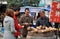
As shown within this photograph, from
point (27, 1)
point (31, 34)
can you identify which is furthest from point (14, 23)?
point (27, 1)

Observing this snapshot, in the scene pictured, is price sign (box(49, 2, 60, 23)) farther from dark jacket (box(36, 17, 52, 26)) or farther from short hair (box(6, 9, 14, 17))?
dark jacket (box(36, 17, 52, 26))

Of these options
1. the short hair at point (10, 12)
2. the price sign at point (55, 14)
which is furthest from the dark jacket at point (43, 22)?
the short hair at point (10, 12)

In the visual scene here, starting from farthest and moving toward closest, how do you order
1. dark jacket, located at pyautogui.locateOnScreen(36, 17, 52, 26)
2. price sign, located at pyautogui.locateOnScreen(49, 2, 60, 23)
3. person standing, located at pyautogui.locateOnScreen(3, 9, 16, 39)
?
dark jacket, located at pyautogui.locateOnScreen(36, 17, 52, 26), person standing, located at pyautogui.locateOnScreen(3, 9, 16, 39), price sign, located at pyautogui.locateOnScreen(49, 2, 60, 23)

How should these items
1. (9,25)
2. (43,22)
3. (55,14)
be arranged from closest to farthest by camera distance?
(55,14) → (9,25) → (43,22)

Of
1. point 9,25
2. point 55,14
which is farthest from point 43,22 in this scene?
point 9,25

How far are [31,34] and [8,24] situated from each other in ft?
2.29

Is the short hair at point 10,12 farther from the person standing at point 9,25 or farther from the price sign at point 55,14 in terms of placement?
the price sign at point 55,14

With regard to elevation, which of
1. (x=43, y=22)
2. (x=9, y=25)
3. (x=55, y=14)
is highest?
(x=55, y=14)

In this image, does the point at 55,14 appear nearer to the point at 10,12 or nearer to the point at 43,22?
the point at 10,12

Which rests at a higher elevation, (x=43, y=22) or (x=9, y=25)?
(x=9, y=25)

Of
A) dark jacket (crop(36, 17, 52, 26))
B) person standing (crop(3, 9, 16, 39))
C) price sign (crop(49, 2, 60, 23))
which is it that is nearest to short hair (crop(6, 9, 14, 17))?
person standing (crop(3, 9, 16, 39))

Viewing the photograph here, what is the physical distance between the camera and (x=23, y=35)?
6523 mm

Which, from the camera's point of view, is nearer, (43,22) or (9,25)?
(9,25)

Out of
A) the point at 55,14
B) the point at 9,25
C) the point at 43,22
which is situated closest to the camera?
the point at 55,14
